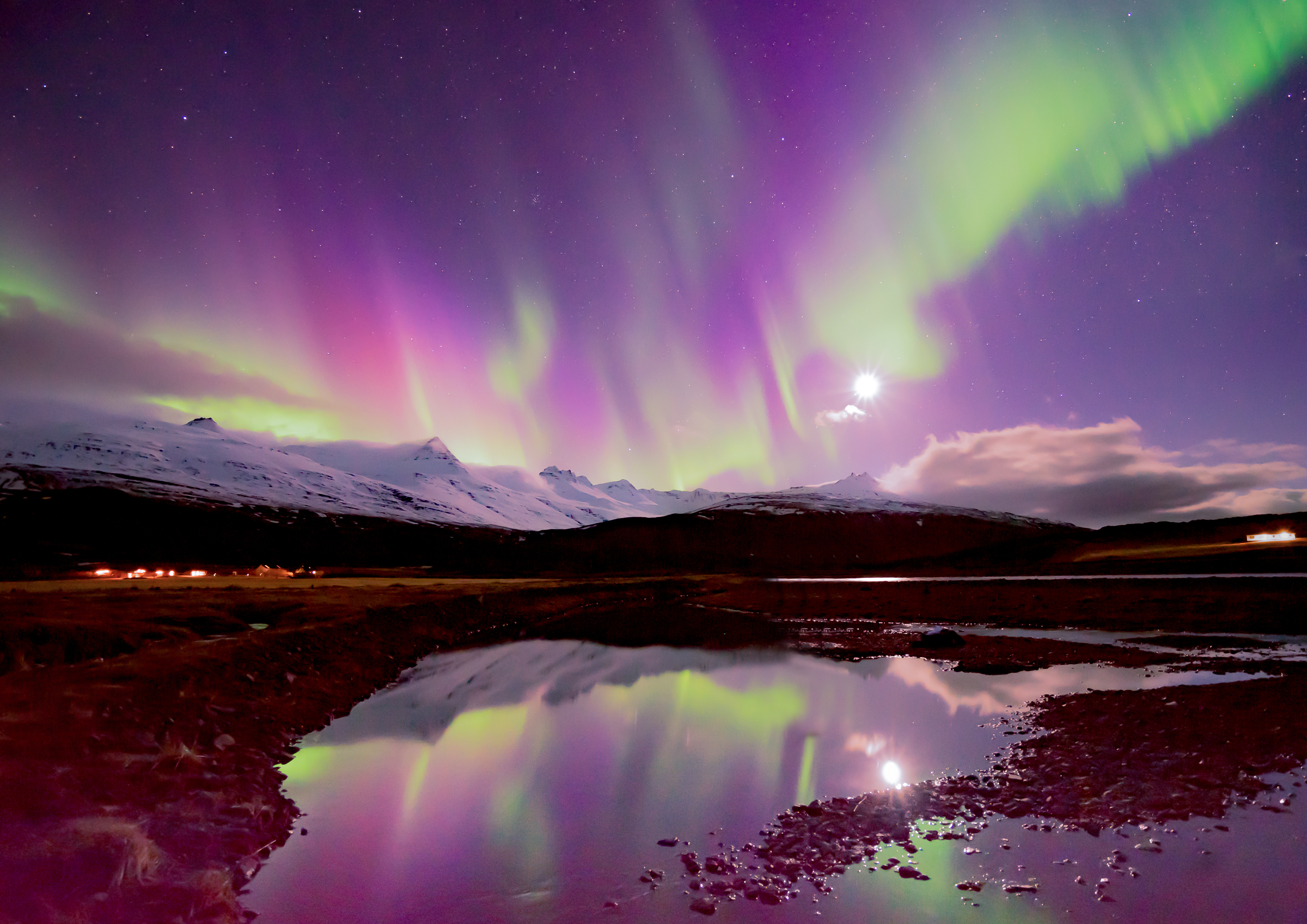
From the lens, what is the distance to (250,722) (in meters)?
19.8

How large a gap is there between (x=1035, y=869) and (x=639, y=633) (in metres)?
42.5

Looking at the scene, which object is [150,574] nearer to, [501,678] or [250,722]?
[501,678]

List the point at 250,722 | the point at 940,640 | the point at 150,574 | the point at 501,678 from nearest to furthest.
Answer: the point at 250,722 < the point at 501,678 < the point at 940,640 < the point at 150,574

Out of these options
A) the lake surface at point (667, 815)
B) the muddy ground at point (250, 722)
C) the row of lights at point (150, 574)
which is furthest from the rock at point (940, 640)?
the row of lights at point (150, 574)

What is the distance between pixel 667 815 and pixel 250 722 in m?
14.0

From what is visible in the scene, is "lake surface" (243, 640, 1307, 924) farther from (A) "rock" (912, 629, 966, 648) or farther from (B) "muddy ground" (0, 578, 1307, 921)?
(A) "rock" (912, 629, 966, 648)

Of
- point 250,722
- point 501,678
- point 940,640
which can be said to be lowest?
point 501,678

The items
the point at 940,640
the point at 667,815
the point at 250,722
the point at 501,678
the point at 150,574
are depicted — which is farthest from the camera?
the point at 150,574

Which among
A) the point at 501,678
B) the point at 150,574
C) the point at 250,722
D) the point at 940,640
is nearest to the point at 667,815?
the point at 250,722

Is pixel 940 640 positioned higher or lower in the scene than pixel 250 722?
lower

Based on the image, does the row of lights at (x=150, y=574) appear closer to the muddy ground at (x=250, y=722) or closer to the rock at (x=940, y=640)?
the muddy ground at (x=250, y=722)

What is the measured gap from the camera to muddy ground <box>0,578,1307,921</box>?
36.3 feet

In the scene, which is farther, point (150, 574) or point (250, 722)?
point (150, 574)

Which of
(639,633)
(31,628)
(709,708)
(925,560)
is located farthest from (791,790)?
(925,560)
